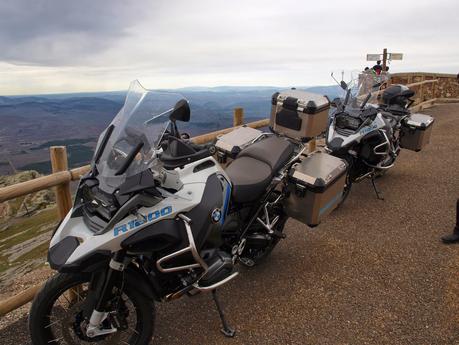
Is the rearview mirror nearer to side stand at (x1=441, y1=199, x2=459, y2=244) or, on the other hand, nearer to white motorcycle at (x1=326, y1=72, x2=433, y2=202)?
white motorcycle at (x1=326, y1=72, x2=433, y2=202)

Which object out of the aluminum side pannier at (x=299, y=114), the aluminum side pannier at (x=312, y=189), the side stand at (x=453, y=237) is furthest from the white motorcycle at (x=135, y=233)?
the side stand at (x=453, y=237)

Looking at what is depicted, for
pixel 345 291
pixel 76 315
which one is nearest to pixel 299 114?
pixel 345 291

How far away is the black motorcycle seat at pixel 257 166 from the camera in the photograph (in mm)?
2963

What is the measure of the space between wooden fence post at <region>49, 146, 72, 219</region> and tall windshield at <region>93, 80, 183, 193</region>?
946 mm

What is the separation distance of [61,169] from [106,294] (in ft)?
4.33

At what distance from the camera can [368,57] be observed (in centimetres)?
1364

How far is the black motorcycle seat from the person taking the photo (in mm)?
2963

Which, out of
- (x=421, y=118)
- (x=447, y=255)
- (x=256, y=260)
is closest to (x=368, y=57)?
(x=421, y=118)

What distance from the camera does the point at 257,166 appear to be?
3.24 m

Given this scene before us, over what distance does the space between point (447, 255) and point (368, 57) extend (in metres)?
11.3

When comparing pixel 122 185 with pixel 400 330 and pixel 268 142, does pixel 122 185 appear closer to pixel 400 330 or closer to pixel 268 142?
pixel 268 142

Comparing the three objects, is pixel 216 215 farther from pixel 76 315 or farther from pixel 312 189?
pixel 312 189

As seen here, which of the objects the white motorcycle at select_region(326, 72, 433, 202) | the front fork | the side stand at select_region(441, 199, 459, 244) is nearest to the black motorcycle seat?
the front fork

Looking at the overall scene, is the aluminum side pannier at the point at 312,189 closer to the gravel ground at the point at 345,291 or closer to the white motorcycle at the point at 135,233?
the gravel ground at the point at 345,291
